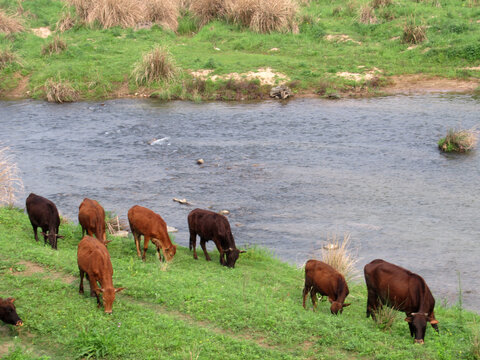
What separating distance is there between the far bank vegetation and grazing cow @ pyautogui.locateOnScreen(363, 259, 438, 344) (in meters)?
23.7

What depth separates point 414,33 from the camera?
2775cm

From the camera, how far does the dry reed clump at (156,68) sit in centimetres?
2639

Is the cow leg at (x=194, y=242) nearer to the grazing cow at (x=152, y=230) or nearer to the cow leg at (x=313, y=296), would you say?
the grazing cow at (x=152, y=230)

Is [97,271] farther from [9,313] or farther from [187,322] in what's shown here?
[187,322]

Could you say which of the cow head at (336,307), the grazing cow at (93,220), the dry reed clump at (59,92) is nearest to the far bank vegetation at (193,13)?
the dry reed clump at (59,92)

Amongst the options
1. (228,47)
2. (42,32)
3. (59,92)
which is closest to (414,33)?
(228,47)

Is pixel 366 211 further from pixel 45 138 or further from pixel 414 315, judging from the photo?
pixel 45 138

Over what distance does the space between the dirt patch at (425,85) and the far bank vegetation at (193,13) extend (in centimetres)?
707

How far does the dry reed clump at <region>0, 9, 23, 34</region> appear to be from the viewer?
31.5m

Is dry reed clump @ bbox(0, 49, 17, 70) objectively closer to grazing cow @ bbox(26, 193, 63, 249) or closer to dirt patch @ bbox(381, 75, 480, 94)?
dirt patch @ bbox(381, 75, 480, 94)

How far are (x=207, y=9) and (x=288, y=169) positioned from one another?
17292 mm

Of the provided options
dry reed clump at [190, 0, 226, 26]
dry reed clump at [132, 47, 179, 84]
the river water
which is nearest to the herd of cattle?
the river water

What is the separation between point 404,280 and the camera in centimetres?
848

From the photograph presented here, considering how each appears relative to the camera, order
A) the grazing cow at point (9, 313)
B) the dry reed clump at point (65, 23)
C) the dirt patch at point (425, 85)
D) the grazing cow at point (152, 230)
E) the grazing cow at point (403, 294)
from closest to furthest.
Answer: the grazing cow at point (9, 313)
the grazing cow at point (403, 294)
the grazing cow at point (152, 230)
the dirt patch at point (425, 85)
the dry reed clump at point (65, 23)
